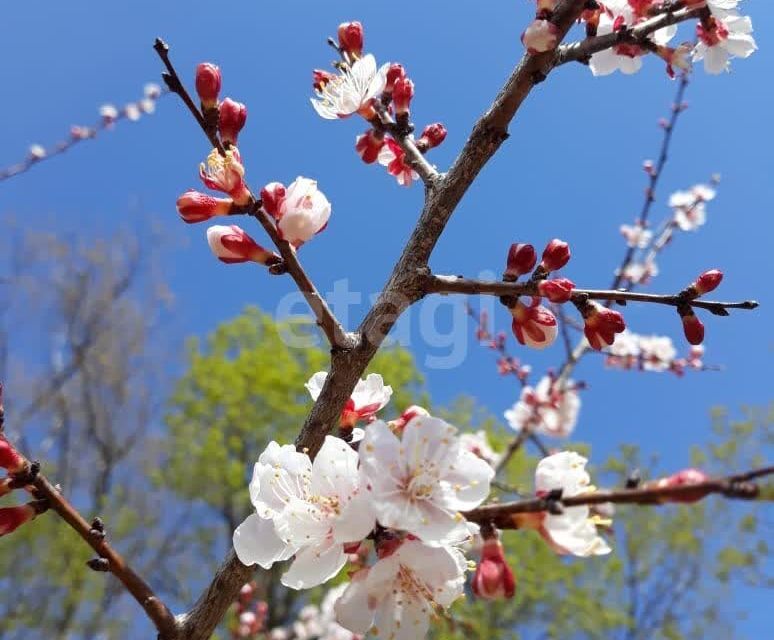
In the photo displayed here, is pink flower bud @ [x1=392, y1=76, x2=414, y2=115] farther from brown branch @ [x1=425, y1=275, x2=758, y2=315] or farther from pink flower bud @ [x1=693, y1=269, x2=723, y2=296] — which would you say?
pink flower bud @ [x1=693, y1=269, x2=723, y2=296]

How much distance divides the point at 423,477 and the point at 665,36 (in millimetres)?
1490

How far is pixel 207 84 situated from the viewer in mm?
1259

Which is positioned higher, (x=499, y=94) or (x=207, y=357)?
(x=207, y=357)

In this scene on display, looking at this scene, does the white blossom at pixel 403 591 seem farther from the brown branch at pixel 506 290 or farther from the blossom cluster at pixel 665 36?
the blossom cluster at pixel 665 36

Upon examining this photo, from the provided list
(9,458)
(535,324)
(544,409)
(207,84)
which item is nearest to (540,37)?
(535,324)

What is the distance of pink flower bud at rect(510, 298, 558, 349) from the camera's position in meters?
1.25

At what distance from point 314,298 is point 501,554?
55 centimetres

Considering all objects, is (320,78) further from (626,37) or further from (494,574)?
(494,574)

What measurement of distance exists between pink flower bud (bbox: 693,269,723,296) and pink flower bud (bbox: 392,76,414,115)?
0.76 m

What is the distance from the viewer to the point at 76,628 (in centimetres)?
839

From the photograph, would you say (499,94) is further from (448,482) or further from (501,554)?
(501,554)

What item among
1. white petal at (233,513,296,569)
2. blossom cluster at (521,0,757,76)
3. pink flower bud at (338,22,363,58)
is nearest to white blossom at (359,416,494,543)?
white petal at (233,513,296,569)

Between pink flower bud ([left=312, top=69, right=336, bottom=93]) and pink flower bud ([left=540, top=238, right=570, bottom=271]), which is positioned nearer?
pink flower bud ([left=540, top=238, right=570, bottom=271])

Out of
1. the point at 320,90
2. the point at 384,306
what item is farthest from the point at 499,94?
the point at 320,90
